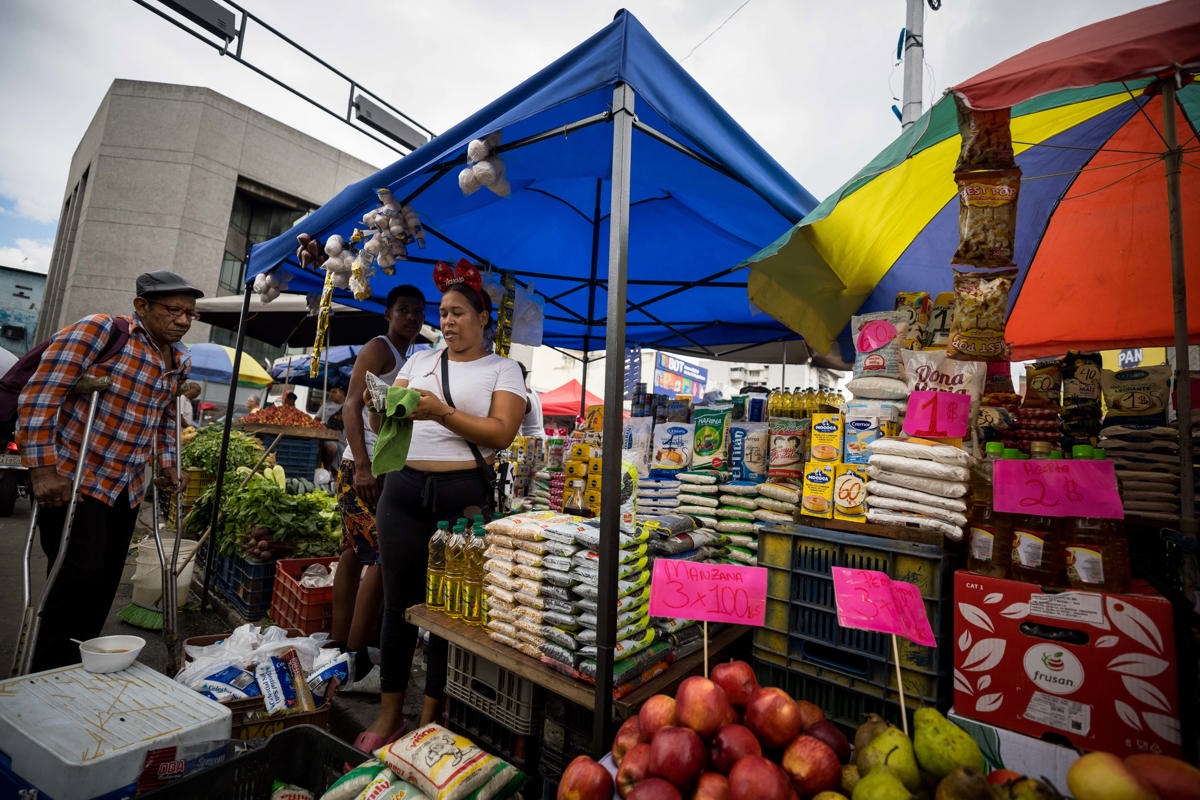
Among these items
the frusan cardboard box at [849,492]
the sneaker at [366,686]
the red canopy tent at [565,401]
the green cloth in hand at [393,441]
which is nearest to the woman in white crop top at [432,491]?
the green cloth in hand at [393,441]

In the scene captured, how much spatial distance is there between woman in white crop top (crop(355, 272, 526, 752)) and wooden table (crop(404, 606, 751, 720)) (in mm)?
203

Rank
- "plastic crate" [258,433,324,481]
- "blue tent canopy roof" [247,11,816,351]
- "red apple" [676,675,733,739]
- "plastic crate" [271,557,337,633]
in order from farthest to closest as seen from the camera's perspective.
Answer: "plastic crate" [258,433,324,481] < "plastic crate" [271,557,337,633] < "blue tent canopy roof" [247,11,816,351] < "red apple" [676,675,733,739]

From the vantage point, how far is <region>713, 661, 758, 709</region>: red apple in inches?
61.6

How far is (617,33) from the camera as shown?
78.7 inches

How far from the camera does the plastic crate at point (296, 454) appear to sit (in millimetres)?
7445

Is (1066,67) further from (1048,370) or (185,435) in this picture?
(185,435)

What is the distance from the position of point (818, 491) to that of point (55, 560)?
3681 millimetres

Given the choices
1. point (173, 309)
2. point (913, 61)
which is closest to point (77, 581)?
point (173, 309)

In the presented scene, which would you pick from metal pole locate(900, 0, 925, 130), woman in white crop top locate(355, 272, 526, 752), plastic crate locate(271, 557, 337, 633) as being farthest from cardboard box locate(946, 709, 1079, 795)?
metal pole locate(900, 0, 925, 130)

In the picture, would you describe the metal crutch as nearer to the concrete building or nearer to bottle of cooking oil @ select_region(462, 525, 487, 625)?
bottle of cooking oil @ select_region(462, 525, 487, 625)

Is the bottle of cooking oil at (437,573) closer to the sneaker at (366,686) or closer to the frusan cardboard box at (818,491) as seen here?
the sneaker at (366,686)

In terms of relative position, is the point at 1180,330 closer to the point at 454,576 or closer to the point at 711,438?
the point at 711,438

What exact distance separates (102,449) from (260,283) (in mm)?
2008

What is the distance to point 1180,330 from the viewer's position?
2.07 meters
